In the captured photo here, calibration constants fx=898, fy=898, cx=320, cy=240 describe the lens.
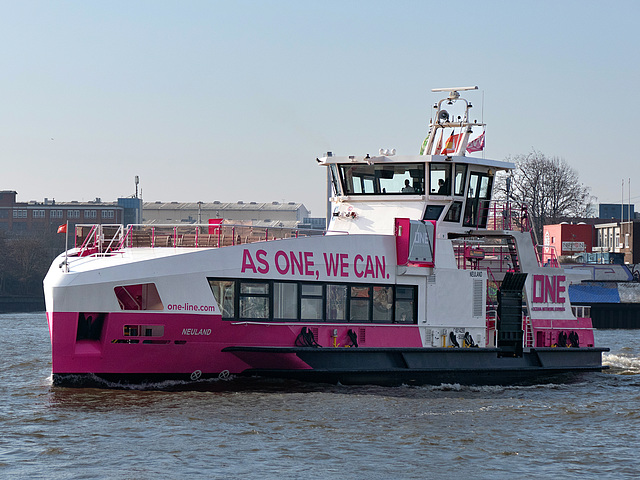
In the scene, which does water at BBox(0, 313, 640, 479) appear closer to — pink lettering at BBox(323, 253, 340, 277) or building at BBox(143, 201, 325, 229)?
pink lettering at BBox(323, 253, 340, 277)

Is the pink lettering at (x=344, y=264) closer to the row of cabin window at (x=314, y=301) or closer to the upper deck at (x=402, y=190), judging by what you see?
the row of cabin window at (x=314, y=301)

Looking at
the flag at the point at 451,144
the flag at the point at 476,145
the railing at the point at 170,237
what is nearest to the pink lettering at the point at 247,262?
the railing at the point at 170,237

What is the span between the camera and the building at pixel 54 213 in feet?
319

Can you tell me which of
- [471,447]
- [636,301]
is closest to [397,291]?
[471,447]

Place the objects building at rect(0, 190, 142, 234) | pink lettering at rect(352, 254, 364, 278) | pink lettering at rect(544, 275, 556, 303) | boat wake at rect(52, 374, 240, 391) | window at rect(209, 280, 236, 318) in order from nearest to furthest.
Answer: boat wake at rect(52, 374, 240, 391) → window at rect(209, 280, 236, 318) → pink lettering at rect(352, 254, 364, 278) → pink lettering at rect(544, 275, 556, 303) → building at rect(0, 190, 142, 234)

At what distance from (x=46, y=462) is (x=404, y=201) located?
1111 cm

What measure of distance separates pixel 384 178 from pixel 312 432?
27.0ft

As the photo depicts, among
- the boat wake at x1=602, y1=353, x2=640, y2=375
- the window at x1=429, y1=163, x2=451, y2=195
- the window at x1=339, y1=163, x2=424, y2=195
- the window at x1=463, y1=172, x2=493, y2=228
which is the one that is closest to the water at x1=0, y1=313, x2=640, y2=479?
the window at x1=463, y1=172, x2=493, y2=228

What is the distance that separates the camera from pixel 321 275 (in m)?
18.3

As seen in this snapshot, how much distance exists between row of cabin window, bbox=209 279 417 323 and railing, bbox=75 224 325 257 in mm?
1047

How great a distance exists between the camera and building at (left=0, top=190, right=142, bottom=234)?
319 feet

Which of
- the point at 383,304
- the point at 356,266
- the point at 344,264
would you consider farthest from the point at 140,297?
the point at 383,304

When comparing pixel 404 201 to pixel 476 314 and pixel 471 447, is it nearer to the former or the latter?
pixel 476 314

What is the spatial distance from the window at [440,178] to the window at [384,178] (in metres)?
0.24
